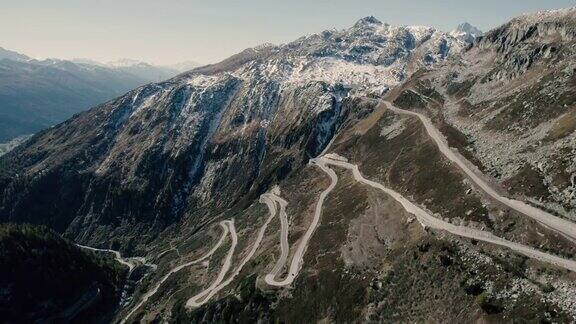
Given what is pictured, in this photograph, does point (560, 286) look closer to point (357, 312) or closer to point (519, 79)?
point (357, 312)

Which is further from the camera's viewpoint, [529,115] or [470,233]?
[529,115]

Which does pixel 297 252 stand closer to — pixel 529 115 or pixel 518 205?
pixel 518 205

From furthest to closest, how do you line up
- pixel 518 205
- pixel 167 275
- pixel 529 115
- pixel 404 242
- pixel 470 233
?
pixel 167 275 → pixel 529 115 → pixel 404 242 → pixel 518 205 → pixel 470 233

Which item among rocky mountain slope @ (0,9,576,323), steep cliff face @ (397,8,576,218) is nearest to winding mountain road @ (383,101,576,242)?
rocky mountain slope @ (0,9,576,323)

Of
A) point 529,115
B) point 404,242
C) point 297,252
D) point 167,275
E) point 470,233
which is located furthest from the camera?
point 167,275

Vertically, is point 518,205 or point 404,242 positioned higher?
point 518,205

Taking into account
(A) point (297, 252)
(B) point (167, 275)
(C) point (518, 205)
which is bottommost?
(B) point (167, 275)

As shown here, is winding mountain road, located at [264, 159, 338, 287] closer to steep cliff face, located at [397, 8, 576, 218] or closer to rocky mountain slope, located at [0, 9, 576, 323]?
rocky mountain slope, located at [0, 9, 576, 323]

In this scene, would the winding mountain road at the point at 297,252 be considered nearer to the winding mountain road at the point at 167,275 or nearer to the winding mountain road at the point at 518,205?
the winding mountain road at the point at 167,275

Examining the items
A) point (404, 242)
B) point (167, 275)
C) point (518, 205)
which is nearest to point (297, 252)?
point (404, 242)

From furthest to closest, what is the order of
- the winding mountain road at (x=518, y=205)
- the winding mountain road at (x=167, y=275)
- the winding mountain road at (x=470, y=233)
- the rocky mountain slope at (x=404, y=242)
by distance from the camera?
1. the winding mountain road at (x=167, y=275)
2. the winding mountain road at (x=518, y=205)
3. the rocky mountain slope at (x=404, y=242)
4. the winding mountain road at (x=470, y=233)

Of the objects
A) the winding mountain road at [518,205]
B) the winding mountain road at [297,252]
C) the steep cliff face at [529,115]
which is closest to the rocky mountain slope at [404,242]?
the winding mountain road at [297,252]
